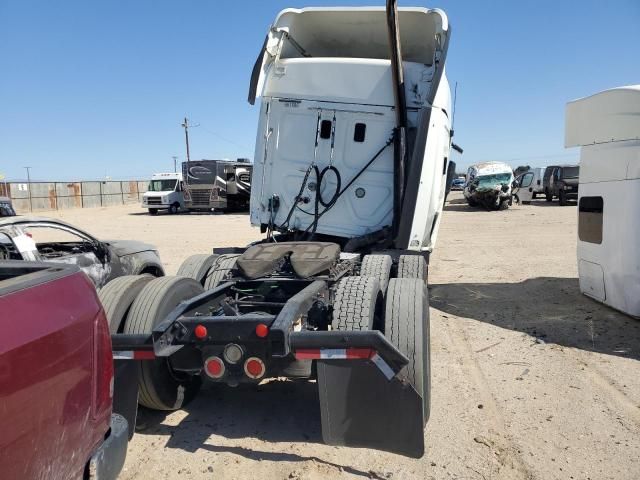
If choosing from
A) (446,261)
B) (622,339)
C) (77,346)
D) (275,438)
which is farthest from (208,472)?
(446,261)

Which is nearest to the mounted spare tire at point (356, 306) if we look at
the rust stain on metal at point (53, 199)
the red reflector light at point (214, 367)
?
the red reflector light at point (214, 367)

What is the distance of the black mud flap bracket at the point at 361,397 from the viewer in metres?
3.13

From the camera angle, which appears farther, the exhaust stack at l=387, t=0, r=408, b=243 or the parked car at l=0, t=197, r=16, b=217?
the parked car at l=0, t=197, r=16, b=217

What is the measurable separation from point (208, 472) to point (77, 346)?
171 cm

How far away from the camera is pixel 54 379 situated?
191 cm

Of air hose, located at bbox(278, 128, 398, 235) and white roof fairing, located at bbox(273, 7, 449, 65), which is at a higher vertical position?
white roof fairing, located at bbox(273, 7, 449, 65)

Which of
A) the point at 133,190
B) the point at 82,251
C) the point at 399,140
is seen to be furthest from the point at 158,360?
the point at 133,190

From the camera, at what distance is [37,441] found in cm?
181

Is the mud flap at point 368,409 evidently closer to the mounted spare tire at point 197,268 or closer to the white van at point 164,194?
the mounted spare tire at point 197,268

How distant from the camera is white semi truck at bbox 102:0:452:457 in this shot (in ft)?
10.7

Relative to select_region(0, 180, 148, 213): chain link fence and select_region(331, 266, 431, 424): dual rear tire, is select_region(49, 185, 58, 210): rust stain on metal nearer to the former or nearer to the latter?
select_region(0, 180, 148, 213): chain link fence

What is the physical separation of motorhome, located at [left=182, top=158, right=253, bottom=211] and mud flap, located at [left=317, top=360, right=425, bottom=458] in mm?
26081

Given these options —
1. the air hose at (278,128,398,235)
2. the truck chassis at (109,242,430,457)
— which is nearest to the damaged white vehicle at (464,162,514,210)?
the air hose at (278,128,398,235)

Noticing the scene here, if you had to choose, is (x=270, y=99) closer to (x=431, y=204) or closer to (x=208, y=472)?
(x=431, y=204)
